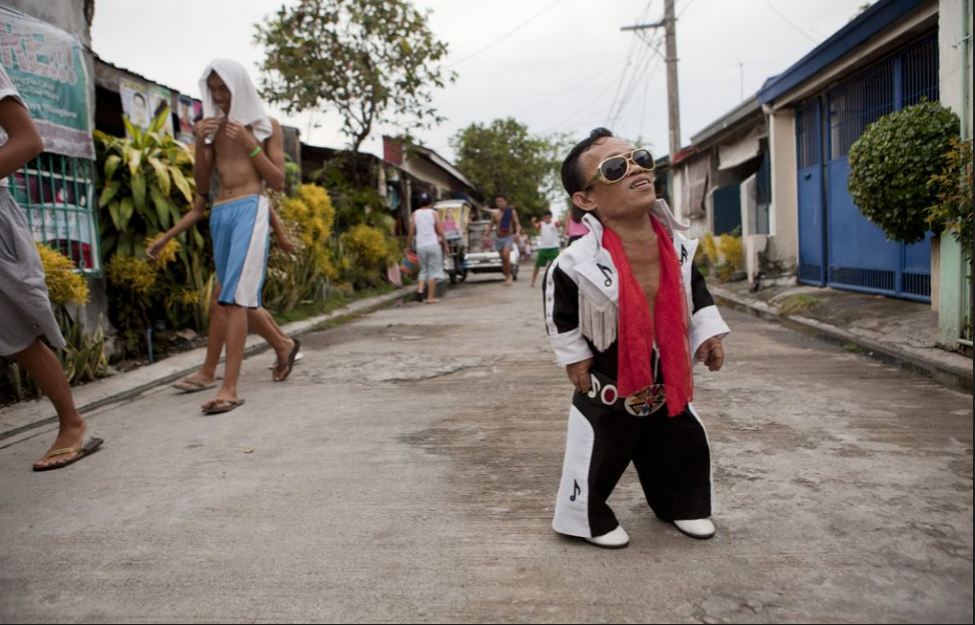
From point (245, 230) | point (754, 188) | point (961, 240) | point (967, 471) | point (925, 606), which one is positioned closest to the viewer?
point (925, 606)

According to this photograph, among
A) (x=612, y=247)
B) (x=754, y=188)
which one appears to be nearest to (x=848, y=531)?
(x=612, y=247)

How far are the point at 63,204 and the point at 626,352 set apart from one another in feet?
16.4

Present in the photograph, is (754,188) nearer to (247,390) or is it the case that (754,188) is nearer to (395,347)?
(395,347)

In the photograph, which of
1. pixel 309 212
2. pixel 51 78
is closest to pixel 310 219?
pixel 309 212

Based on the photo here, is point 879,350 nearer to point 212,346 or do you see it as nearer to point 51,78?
point 212,346

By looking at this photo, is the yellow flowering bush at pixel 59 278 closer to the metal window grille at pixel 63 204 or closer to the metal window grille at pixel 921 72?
the metal window grille at pixel 63 204

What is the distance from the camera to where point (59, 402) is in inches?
147

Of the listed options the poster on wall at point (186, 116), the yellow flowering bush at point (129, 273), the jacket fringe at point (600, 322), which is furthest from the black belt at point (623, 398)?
the poster on wall at point (186, 116)

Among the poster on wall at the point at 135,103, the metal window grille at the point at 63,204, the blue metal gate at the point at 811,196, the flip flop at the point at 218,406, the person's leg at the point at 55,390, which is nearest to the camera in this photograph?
the person's leg at the point at 55,390

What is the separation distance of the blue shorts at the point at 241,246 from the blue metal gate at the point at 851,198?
574 centimetres

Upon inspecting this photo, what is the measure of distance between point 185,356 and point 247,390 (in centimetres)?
166

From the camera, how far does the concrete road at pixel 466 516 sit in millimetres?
2189

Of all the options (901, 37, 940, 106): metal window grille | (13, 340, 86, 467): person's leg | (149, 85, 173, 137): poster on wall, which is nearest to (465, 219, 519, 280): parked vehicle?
(149, 85, 173, 137): poster on wall

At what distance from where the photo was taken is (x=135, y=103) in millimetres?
7719
